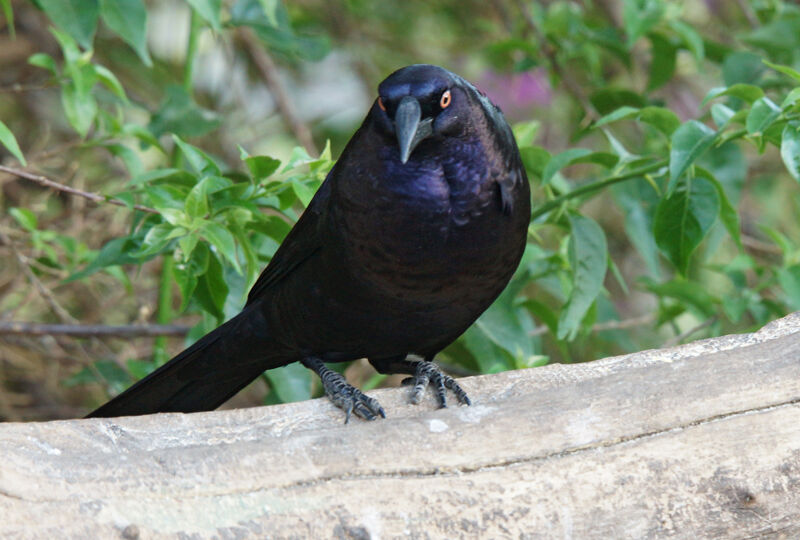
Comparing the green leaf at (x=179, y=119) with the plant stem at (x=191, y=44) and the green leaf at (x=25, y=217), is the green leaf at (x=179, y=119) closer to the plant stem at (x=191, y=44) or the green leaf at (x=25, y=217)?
the plant stem at (x=191, y=44)

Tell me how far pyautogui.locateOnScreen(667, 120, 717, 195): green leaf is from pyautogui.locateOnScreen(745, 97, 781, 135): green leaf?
0.09 meters

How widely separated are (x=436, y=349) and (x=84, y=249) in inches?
42.1

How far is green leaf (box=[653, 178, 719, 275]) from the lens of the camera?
2281mm

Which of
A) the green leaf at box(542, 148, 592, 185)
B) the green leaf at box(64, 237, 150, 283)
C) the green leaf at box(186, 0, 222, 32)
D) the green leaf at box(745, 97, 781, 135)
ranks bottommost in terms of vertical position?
the green leaf at box(64, 237, 150, 283)

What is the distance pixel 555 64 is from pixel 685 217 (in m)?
1.20

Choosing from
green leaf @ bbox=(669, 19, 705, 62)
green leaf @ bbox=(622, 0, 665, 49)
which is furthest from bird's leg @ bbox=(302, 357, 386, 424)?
green leaf @ bbox=(669, 19, 705, 62)

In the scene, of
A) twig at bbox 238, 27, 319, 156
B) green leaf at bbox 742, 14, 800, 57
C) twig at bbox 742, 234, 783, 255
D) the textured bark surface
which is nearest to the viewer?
the textured bark surface

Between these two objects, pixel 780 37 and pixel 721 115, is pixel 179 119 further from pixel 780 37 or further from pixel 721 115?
pixel 780 37

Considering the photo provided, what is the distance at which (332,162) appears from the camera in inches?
89.1

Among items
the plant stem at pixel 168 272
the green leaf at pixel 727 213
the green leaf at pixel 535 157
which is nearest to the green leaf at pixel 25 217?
the plant stem at pixel 168 272

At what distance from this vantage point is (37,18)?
3.93 metres

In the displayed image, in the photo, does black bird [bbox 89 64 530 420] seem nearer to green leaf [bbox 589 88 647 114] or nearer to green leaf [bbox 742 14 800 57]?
green leaf [bbox 589 88 647 114]

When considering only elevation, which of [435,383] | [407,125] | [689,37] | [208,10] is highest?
[208,10]

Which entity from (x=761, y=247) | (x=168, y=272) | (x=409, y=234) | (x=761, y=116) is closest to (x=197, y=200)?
(x=409, y=234)
